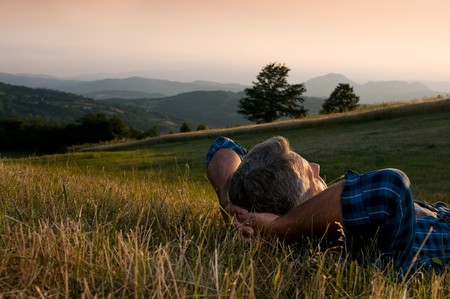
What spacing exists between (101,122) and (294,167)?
92111 millimetres

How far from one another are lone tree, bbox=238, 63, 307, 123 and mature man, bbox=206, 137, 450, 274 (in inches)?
2679

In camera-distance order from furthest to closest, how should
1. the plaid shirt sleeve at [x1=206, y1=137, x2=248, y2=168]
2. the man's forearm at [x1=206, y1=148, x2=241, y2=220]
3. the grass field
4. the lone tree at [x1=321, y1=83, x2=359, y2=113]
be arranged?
the lone tree at [x1=321, y1=83, x2=359, y2=113], the plaid shirt sleeve at [x1=206, y1=137, x2=248, y2=168], the man's forearm at [x1=206, y1=148, x2=241, y2=220], the grass field

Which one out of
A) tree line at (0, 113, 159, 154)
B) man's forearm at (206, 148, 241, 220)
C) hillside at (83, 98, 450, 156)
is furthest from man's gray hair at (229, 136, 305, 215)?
tree line at (0, 113, 159, 154)

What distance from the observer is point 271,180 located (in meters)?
3.08

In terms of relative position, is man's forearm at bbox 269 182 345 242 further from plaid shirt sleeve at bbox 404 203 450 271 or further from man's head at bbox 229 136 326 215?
plaid shirt sleeve at bbox 404 203 450 271

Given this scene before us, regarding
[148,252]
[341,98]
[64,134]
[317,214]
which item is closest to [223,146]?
[317,214]

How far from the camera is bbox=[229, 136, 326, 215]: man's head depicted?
308cm

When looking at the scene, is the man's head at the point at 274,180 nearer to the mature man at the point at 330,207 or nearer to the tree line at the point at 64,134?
the mature man at the point at 330,207

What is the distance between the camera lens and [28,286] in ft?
5.94

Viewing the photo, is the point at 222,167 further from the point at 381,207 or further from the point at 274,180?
the point at 381,207

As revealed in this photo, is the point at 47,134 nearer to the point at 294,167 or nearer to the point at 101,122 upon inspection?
the point at 101,122

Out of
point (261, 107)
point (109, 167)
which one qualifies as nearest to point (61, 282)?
point (109, 167)

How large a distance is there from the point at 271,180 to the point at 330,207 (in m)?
0.44

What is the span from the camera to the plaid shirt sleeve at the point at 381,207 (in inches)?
110
